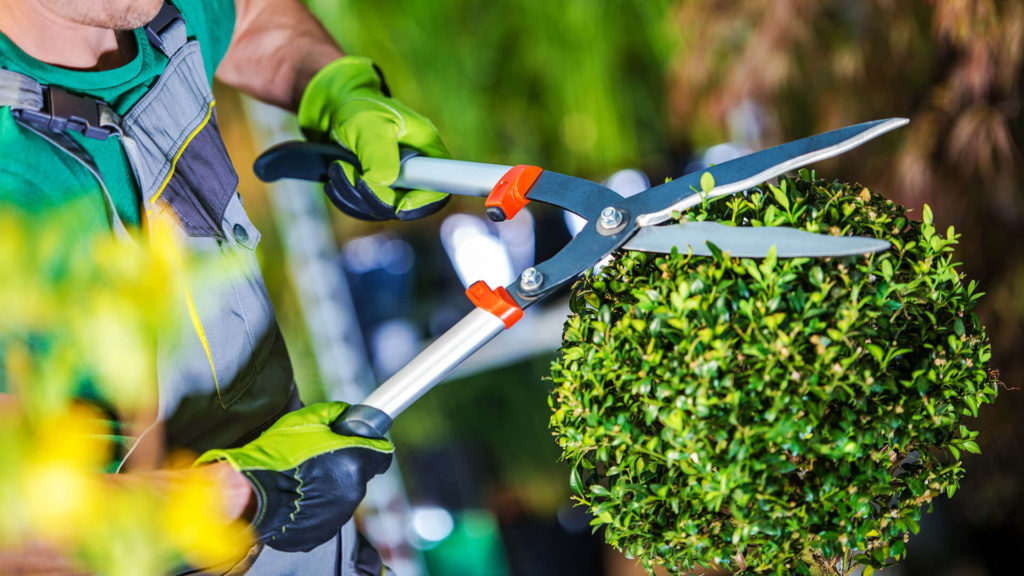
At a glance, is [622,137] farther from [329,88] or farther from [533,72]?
[329,88]

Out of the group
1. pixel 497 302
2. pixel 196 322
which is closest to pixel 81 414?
pixel 196 322

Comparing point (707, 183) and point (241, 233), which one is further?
point (241, 233)

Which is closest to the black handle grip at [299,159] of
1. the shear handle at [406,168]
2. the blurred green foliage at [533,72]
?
the shear handle at [406,168]

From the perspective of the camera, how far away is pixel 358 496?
0.68 m

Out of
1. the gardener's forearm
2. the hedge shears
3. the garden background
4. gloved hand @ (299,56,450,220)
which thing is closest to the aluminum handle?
the hedge shears

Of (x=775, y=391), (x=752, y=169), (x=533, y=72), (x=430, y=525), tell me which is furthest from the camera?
(x=533, y=72)

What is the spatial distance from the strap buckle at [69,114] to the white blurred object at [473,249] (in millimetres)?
1610

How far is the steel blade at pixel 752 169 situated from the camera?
0.68 metres

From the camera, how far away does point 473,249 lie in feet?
7.55

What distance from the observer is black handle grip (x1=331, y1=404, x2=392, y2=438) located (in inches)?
26.8

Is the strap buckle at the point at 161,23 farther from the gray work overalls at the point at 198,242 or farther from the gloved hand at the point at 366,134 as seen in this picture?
the gloved hand at the point at 366,134

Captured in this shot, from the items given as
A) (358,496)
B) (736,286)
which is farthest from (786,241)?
(358,496)

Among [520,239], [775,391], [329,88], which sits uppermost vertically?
[520,239]

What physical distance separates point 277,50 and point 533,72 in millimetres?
1446
